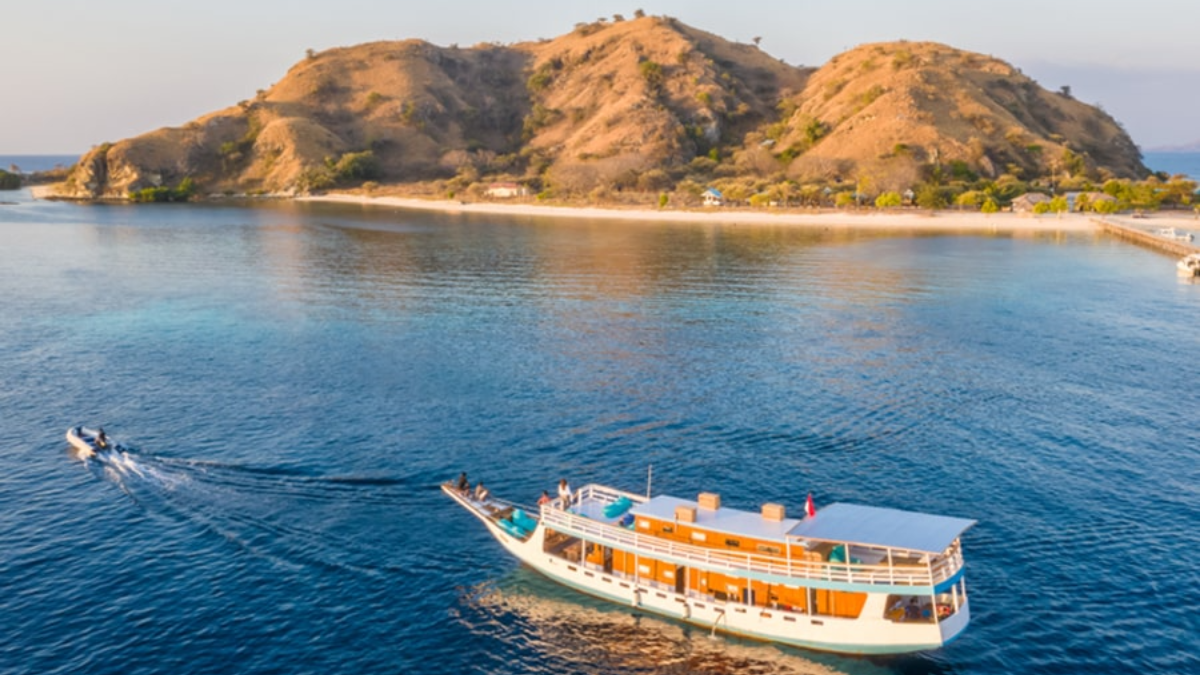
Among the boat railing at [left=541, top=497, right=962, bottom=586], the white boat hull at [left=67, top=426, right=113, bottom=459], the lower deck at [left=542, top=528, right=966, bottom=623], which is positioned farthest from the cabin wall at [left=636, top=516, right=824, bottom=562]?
the white boat hull at [left=67, top=426, right=113, bottom=459]

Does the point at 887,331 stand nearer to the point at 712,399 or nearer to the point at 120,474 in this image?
the point at 712,399

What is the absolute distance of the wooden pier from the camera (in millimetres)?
138625

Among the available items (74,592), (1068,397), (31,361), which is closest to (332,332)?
(31,361)

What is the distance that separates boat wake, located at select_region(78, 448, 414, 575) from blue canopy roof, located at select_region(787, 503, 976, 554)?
1944 centimetres

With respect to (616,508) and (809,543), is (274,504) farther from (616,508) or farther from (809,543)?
(809,543)

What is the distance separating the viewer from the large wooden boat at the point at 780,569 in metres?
34.2

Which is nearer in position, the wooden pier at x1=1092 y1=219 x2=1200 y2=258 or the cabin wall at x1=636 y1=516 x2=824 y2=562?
the cabin wall at x1=636 y1=516 x2=824 y2=562

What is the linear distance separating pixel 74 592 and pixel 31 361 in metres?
46.4

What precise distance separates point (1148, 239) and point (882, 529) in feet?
481

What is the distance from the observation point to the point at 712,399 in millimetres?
65812

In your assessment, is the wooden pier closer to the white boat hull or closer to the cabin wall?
the cabin wall

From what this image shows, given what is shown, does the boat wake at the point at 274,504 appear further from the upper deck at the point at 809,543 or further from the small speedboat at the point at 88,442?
the upper deck at the point at 809,543

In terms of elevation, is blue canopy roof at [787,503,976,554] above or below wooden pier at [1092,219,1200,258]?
below

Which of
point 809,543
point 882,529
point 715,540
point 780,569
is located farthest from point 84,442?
point 882,529
